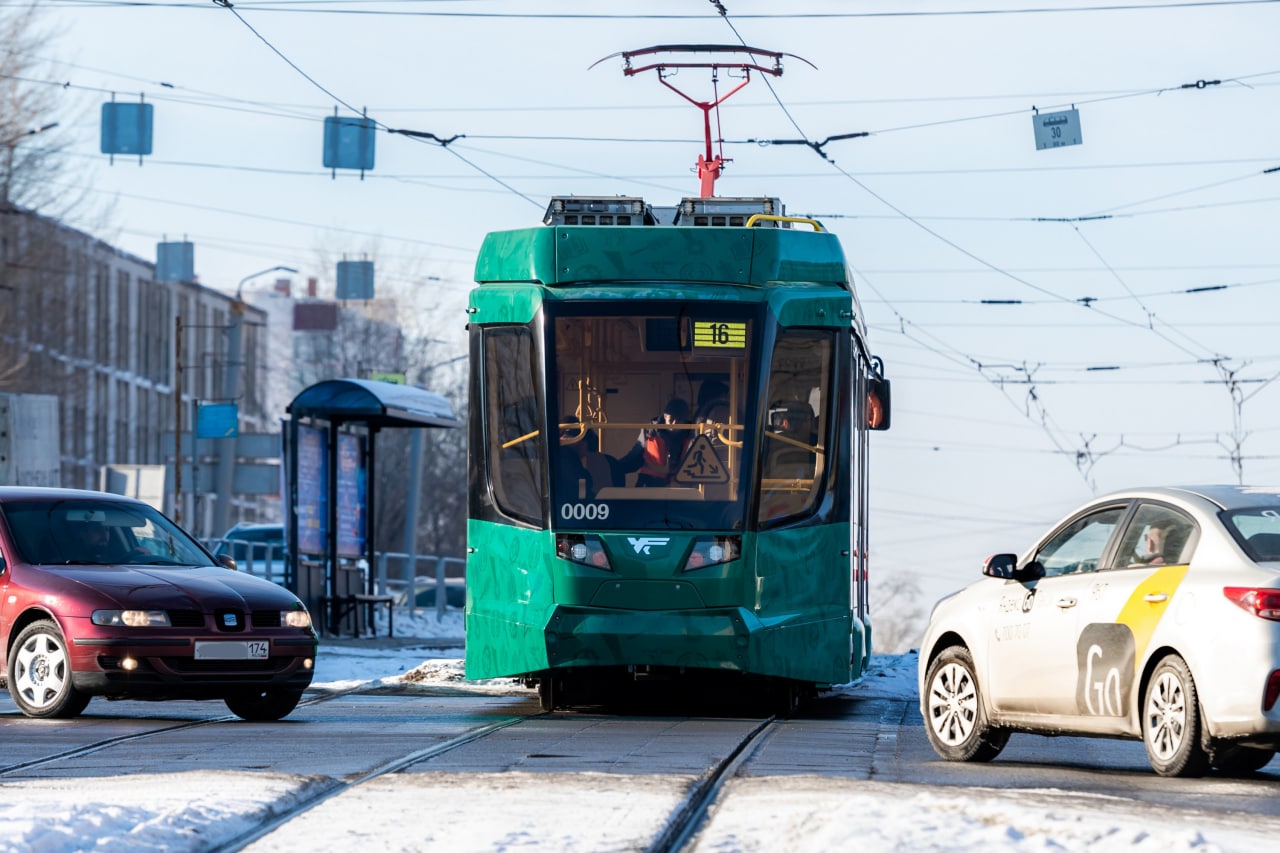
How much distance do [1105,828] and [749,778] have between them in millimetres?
2427

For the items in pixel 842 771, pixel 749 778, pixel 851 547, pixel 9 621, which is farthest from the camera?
pixel 851 547

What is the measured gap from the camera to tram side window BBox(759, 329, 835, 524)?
16219mm

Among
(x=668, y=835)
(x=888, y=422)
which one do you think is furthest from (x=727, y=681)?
(x=668, y=835)

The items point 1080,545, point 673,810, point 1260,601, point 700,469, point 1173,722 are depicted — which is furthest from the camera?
point 700,469

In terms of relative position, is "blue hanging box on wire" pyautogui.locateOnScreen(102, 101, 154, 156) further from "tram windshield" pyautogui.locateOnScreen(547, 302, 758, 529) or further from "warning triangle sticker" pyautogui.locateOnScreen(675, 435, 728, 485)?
"warning triangle sticker" pyautogui.locateOnScreen(675, 435, 728, 485)

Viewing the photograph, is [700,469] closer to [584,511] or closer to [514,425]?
[584,511]

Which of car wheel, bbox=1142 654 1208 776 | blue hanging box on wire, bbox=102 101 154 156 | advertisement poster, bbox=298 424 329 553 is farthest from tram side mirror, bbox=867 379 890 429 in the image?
blue hanging box on wire, bbox=102 101 154 156

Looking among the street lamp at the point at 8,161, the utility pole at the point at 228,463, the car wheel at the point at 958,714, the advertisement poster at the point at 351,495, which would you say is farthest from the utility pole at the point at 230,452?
the car wheel at the point at 958,714

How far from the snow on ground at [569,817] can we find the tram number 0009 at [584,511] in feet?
18.4

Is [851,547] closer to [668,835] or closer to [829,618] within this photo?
[829,618]

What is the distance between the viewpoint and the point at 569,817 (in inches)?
347

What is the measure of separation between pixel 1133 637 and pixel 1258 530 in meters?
0.77

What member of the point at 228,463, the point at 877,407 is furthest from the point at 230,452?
the point at 877,407

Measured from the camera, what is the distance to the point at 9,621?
51.3 ft
